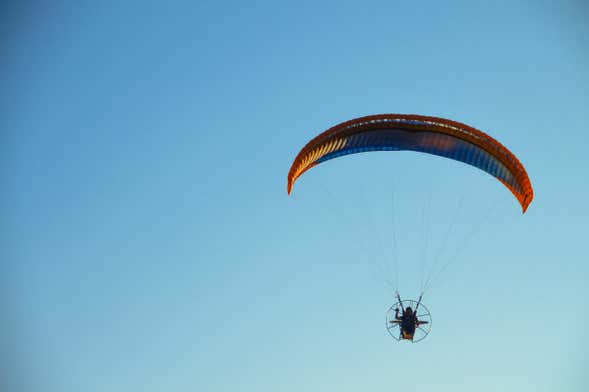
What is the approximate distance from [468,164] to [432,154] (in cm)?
143

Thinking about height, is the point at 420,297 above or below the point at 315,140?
below

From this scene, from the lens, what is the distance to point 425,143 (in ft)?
117

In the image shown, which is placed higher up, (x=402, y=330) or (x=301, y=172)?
(x=301, y=172)

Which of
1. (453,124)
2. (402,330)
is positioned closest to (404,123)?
(453,124)

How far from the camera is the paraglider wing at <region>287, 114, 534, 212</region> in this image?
34125 mm

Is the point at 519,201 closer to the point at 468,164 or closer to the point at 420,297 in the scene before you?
the point at 468,164

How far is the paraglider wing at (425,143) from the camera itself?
112 feet

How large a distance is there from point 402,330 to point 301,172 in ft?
22.8

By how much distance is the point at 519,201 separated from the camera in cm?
3475

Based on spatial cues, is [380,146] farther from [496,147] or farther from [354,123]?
[496,147]

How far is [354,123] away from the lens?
34375 millimetres

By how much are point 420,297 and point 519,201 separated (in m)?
5.03

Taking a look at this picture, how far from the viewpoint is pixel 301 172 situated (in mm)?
35750

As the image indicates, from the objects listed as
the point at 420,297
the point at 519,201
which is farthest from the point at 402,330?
the point at 519,201
